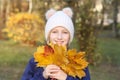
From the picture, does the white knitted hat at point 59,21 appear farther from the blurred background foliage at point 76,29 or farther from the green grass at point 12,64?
the green grass at point 12,64

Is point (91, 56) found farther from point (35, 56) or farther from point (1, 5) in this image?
point (1, 5)

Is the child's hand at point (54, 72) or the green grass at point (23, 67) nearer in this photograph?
the child's hand at point (54, 72)

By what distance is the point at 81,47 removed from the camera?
1085 cm

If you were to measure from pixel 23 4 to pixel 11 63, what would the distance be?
12.0m

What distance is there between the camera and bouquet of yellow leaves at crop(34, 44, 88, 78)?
3076mm

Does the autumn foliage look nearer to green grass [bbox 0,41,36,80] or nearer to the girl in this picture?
green grass [bbox 0,41,36,80]

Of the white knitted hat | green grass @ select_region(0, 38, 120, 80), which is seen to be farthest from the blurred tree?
the white knitted hat

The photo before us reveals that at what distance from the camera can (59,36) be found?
3.19 m

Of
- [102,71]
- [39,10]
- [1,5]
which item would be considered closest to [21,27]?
[39,10]

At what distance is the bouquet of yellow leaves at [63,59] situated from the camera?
3.08m

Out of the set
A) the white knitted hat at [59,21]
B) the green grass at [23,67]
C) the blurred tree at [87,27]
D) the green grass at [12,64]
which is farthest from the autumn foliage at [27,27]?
the white knitted hat at [59,21]

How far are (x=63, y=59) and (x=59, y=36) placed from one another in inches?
8.7

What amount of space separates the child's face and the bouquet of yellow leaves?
0.11 m

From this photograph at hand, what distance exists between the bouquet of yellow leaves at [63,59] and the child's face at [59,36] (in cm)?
11
